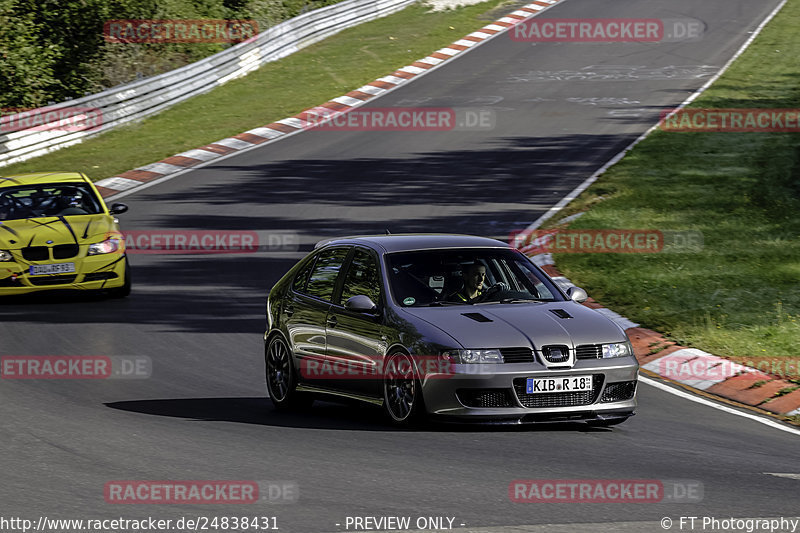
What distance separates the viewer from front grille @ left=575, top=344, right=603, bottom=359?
9500mm

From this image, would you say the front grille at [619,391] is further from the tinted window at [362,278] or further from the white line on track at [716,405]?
the tinted window at [362,278]

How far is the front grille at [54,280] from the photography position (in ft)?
54.9

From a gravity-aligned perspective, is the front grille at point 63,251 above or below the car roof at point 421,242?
below

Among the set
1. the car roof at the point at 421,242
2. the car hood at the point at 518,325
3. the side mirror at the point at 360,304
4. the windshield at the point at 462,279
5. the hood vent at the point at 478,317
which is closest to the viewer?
the car hood at the point at 518,325

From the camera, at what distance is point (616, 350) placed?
31.8 feet

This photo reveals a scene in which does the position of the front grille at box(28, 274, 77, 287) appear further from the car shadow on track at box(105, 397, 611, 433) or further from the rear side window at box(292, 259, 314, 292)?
the rear side window at box(292, 259, 314, 292)

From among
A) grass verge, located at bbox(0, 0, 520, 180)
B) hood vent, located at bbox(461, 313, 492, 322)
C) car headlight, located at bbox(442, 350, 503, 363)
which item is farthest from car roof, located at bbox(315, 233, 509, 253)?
grass verge, located at bbox(0, 0, 520, 180)

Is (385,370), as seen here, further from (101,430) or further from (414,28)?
(414,28)

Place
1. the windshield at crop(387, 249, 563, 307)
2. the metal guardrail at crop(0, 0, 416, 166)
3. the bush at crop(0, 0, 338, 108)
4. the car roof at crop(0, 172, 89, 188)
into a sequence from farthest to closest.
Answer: the bush at crop(0, 0, 338, 108), the metal guardrail at crop(0, 0, 416, 166), the car roof at crop(0, 172, 89, 188), the windshield at crop(387, 249, 563, 307)

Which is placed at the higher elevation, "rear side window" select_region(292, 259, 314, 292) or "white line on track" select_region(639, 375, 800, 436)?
"rear side window" select_region(292, 259, 314, 292)

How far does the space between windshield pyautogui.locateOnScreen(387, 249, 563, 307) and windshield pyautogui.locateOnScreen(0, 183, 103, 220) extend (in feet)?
28.0

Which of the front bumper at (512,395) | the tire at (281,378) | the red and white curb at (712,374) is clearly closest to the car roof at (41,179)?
the tire at (281,378)

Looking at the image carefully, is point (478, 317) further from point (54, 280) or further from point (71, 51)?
point (71, 51)

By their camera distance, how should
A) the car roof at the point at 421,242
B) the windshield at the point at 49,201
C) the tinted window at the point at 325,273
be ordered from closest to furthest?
the car roof at the point at 421,242 < the tinted window at the point at 325,273 < the windshield at the point at 49,201
